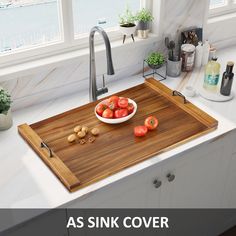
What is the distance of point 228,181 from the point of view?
8.62 feet

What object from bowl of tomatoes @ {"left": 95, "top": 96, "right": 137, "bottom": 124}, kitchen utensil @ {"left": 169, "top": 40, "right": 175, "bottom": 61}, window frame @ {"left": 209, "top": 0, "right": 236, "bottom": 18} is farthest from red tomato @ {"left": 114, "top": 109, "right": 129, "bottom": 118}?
window frame @ {"left": 209, "top": 0, "right": 236, "bottom": 18}

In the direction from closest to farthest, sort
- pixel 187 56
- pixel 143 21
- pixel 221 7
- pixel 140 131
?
pixel 140 131
pixel 143 21
pixel 187 56
pixel 221 7

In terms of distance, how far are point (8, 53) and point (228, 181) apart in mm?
1528

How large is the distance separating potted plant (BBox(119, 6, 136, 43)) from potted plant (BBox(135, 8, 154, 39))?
0.04 m

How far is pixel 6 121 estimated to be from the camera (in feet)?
7.35

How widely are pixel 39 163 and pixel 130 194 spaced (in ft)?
1.55

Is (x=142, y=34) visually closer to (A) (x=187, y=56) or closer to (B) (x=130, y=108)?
(A) (x=187, y=56)

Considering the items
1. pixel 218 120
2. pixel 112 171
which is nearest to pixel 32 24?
pixel 112 171

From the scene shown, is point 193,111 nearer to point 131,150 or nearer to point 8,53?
point 131,150

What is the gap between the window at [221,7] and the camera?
308cm

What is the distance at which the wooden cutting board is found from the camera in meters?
1.97

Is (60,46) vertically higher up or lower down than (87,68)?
higher up

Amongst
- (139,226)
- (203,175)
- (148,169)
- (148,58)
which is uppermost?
(148,58)

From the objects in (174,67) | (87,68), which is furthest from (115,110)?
(174,67)
